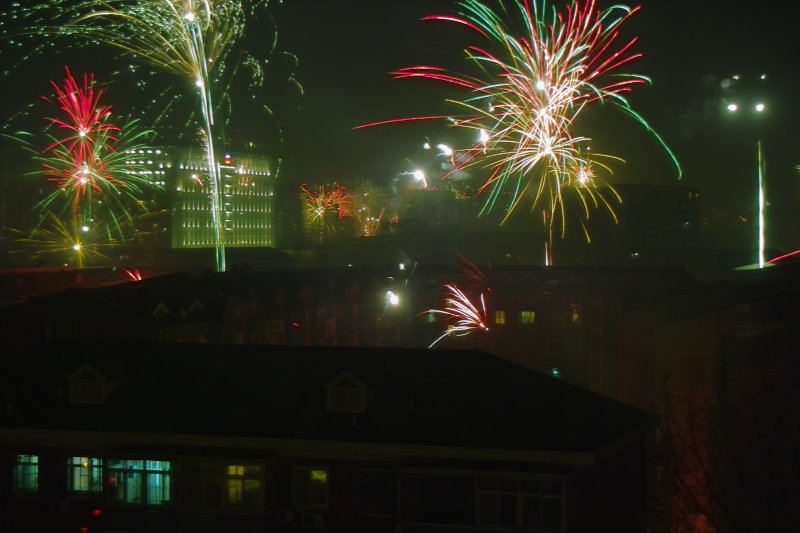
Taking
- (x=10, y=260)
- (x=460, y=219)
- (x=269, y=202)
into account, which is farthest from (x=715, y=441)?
(x=269, y=202)

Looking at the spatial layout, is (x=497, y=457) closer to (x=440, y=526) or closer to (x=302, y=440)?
(x=440, y=526)

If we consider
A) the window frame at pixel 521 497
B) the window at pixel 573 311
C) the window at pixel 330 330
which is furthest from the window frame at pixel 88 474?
the window at pixel 573 311

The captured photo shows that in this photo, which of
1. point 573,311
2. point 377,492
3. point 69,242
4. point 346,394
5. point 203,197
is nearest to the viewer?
point 377,492

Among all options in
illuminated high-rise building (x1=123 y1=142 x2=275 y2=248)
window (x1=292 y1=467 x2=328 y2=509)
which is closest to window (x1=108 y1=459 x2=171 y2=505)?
window (x1=292 y1=467 x2=328 y2=509)

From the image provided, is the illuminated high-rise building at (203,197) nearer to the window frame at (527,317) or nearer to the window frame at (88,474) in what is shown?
the window frame at (527,317)

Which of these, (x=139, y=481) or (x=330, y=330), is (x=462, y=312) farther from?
(x=139, y=481)

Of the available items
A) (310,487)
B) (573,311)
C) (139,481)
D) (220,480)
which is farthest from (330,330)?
(310,487)

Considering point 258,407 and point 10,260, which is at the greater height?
point 10,260
